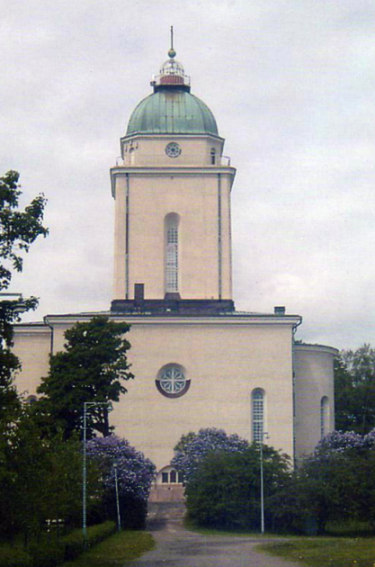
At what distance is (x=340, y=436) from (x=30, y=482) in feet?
119

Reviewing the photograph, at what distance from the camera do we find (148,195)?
8000 cm

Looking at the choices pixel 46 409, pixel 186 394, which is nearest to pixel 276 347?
pixel 186 394

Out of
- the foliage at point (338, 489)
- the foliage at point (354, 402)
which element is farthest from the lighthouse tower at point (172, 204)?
the foliage at point (354, 402)

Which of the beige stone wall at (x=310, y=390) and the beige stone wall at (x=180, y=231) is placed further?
the beige stone wall at (x=180, y=231)

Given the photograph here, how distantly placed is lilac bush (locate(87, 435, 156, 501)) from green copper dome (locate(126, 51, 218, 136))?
25.5m

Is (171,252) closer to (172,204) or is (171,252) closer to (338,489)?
(172,204)

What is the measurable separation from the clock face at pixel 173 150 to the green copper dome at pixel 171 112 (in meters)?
0.89

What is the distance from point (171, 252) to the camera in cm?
7981

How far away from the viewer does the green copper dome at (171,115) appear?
80.4m

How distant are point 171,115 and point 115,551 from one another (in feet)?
145

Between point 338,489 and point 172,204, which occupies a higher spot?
point 172,204

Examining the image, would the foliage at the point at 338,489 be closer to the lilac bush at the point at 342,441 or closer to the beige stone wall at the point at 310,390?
the lilac bush at the point at 342,441

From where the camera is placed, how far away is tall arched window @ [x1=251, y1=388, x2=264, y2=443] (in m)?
73.9

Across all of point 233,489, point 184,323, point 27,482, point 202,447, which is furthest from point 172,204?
point 27,482
